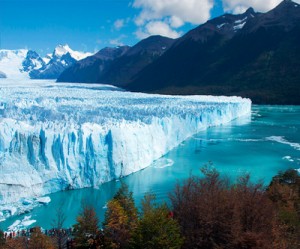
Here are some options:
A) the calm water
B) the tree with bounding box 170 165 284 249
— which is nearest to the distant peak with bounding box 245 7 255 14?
the calm water

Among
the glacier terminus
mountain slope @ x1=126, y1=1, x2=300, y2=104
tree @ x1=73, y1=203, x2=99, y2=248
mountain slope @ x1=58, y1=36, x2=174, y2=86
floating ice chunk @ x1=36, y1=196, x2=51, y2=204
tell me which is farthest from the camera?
mountain slope @ x1=58, y1=36, x2=174, y2=86

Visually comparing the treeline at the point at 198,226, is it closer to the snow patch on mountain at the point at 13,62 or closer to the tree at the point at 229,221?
the tree at the point at 229,221

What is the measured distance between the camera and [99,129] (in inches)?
631

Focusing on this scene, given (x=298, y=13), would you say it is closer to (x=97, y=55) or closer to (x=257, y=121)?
(x=257, y=121)

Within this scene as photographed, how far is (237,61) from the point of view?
68.2 meters

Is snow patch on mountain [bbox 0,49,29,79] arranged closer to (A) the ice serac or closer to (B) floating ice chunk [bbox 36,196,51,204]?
(A) the ice serac

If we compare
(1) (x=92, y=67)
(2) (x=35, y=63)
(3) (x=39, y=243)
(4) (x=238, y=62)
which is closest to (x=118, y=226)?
(3) (x=39, y=243)

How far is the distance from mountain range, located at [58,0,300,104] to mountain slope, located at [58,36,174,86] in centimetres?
95

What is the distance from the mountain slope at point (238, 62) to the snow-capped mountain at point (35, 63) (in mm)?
79079

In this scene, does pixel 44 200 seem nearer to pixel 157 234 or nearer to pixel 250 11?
pixel 157 234

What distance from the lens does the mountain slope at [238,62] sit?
187 ft

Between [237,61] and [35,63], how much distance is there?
414 feet

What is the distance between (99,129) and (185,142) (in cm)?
955

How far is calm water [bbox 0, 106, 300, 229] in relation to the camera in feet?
44.4
